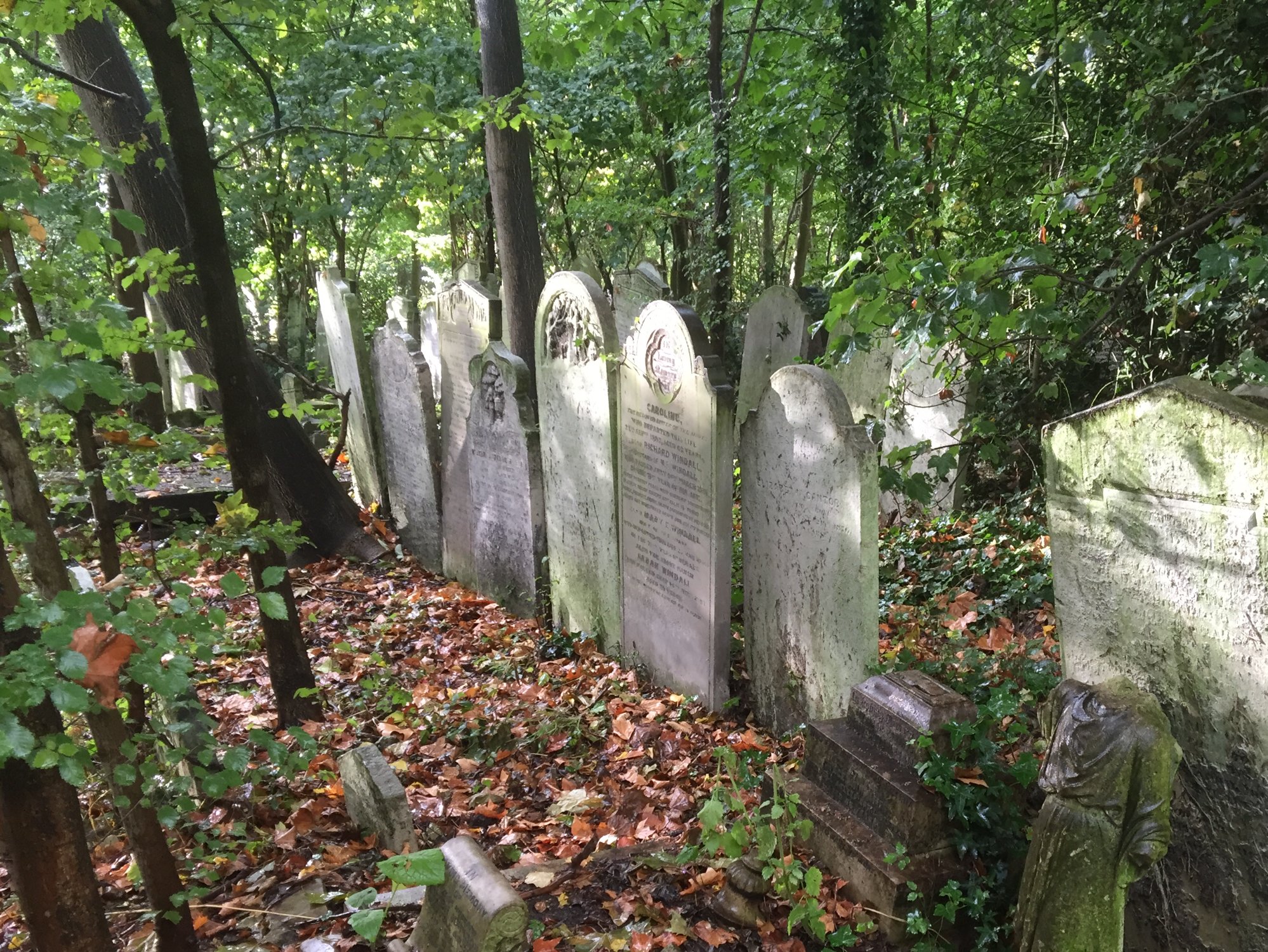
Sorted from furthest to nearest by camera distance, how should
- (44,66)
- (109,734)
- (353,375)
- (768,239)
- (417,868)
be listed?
(768,239) → (353,375) → (44,66) → (109,734) → (417,868)

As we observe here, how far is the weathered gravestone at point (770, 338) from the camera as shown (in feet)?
24.5

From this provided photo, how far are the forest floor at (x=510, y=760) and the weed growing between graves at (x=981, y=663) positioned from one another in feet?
0.08

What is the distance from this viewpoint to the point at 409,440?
23.1 ft

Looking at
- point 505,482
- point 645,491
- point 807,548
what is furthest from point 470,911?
point 505,482

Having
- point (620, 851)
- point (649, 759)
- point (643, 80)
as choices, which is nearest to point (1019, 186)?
point (649, 759)

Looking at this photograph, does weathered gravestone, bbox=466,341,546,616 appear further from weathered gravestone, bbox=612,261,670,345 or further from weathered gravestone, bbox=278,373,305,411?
weathered gravestone, bbox=278,373,305,411

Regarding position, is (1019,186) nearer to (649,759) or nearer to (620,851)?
(649,759)

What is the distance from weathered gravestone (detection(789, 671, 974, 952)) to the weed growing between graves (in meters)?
0.05

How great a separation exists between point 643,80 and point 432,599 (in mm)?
6939

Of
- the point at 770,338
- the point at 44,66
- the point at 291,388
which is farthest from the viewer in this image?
the point at 291,388

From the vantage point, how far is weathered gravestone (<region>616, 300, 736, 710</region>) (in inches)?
165

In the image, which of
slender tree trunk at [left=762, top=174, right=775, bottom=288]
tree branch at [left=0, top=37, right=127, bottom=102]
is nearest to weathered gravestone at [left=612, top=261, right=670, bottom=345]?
slender tree trunk at [left=762, top=174, right=775, bottom=288]

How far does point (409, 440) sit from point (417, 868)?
17.1 feet

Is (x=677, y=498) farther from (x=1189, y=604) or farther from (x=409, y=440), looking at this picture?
(x=409, y=440)
